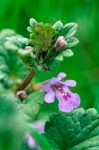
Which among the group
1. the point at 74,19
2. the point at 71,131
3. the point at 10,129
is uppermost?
the point at 74,19

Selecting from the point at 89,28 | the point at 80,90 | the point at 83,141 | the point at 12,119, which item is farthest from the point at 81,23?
the point at 12,119

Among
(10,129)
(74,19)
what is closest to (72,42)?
(10,129)

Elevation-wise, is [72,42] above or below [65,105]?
above

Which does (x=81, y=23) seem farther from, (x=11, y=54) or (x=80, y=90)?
(x=11, y=54)

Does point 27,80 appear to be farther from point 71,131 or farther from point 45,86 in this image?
point 71,131

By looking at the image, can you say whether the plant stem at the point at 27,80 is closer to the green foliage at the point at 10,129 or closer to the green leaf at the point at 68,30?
the green leaf at the point at 68,30

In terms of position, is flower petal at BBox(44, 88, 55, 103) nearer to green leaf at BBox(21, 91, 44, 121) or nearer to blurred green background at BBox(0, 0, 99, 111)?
green leaf at BBox(21, 91, 44, 121)

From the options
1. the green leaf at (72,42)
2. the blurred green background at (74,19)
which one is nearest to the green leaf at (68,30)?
the green leaf at (72,42)
